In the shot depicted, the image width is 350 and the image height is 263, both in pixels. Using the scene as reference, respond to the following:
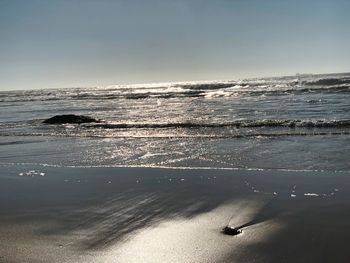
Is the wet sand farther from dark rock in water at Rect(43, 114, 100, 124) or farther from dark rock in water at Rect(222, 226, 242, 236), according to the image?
dark rock in water at Rect(43, 114, 100, 124)

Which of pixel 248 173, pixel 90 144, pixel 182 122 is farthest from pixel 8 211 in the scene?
pixel 182 122

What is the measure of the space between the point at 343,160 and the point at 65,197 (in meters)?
5.75

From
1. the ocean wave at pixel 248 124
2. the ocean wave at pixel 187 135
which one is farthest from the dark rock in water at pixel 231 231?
the ocean wave at pixel 248 124

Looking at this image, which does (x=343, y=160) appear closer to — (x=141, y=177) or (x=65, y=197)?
(x=141, y=177)

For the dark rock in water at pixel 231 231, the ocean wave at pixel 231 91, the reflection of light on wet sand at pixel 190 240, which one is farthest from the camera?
the ocean wave at pixel 231 91

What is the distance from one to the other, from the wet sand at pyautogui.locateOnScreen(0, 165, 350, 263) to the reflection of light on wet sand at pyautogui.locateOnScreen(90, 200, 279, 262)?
0.4 inches

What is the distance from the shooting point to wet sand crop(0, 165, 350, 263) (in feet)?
15.4

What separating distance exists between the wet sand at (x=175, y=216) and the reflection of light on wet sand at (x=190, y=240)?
11mm

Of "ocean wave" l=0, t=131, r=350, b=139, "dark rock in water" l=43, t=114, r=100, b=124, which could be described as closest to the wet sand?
"ocean wave" l=0, t=131, r=350, b=139

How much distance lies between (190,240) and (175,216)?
1.06 m

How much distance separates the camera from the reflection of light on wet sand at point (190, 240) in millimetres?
4586

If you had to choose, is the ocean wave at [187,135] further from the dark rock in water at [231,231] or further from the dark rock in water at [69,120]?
the dark rock in water at [231,231]

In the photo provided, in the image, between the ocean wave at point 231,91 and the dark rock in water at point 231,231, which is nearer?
the dark rock in water at point 231,231

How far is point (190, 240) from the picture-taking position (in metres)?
5.02
